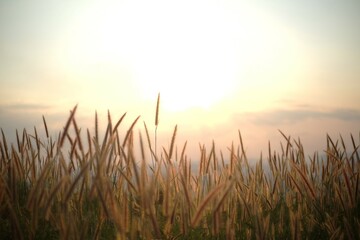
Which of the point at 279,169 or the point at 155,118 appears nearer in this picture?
the point at 155,118

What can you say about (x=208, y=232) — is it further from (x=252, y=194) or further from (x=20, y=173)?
(x=20, y=173)

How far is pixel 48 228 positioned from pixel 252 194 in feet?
4.27

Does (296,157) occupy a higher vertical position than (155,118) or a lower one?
lower

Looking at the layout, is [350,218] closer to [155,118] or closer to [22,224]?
[155,118]

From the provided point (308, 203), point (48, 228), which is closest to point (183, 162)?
point (48, 228)

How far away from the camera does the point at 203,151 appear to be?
2.52 m

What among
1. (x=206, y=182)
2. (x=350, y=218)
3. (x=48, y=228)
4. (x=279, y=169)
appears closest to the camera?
(x=48, y=228)

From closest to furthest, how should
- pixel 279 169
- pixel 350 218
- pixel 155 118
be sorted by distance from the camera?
pixel 155 118, pixel 350 218, pixel 279 169

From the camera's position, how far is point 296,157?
10.5 ft

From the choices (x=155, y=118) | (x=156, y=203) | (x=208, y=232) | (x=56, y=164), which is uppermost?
(x=155, y=118)

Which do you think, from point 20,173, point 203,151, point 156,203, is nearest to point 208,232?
point 156,203

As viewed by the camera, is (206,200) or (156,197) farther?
(156,197)

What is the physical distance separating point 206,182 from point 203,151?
233 mm

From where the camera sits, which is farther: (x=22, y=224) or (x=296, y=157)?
(x=296, y=157)
